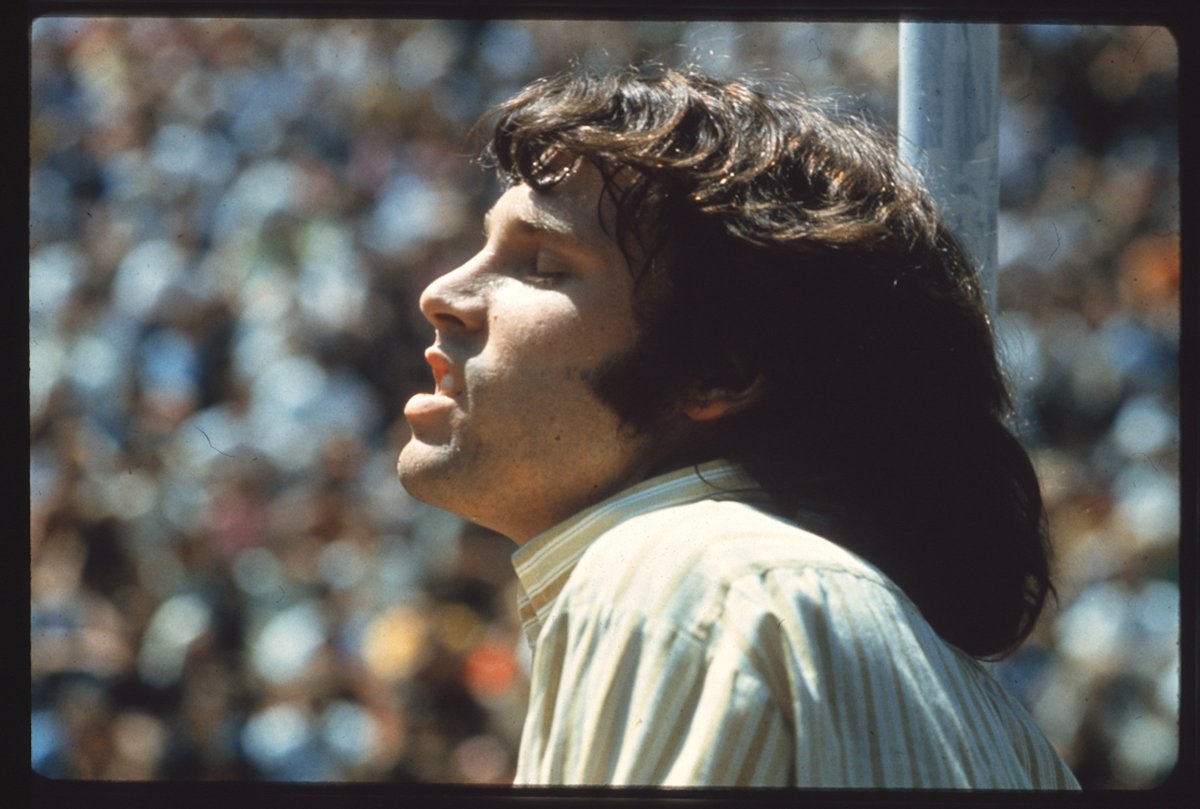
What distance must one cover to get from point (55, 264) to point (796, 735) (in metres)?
1.72

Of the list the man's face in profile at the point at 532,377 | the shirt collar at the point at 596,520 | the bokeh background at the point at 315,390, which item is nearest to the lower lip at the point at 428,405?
the man's face in profile at the point at 532,377

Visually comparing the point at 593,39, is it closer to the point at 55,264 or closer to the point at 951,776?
the point at 951,776

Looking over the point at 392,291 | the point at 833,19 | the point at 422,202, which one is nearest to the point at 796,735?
the point at 833,19

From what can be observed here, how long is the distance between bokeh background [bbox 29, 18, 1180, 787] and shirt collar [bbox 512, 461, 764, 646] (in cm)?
49

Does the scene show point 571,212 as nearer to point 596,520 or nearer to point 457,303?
point 457,303

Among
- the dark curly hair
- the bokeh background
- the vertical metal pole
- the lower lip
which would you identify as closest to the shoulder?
the dark curly hair

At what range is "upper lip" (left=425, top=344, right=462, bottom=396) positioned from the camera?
1.29m

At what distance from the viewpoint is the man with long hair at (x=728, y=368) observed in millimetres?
1260

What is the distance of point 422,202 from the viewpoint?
2.06 metres

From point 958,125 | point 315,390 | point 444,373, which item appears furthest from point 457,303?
point 315,390

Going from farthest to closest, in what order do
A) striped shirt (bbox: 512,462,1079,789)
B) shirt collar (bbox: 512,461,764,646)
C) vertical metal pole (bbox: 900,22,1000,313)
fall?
1. vertical metal pole (bbox: 900,22,1000,313)
2. shirt collar (bbox: 512,461,764,646)
3. striped shirt (bbox: 512,462,1079,789)

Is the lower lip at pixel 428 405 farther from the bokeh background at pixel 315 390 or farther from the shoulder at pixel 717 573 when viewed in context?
the bokeh background at pixel 315 390

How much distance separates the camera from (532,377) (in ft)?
4.15

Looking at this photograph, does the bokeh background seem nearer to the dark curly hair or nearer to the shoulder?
the dark curly hair
